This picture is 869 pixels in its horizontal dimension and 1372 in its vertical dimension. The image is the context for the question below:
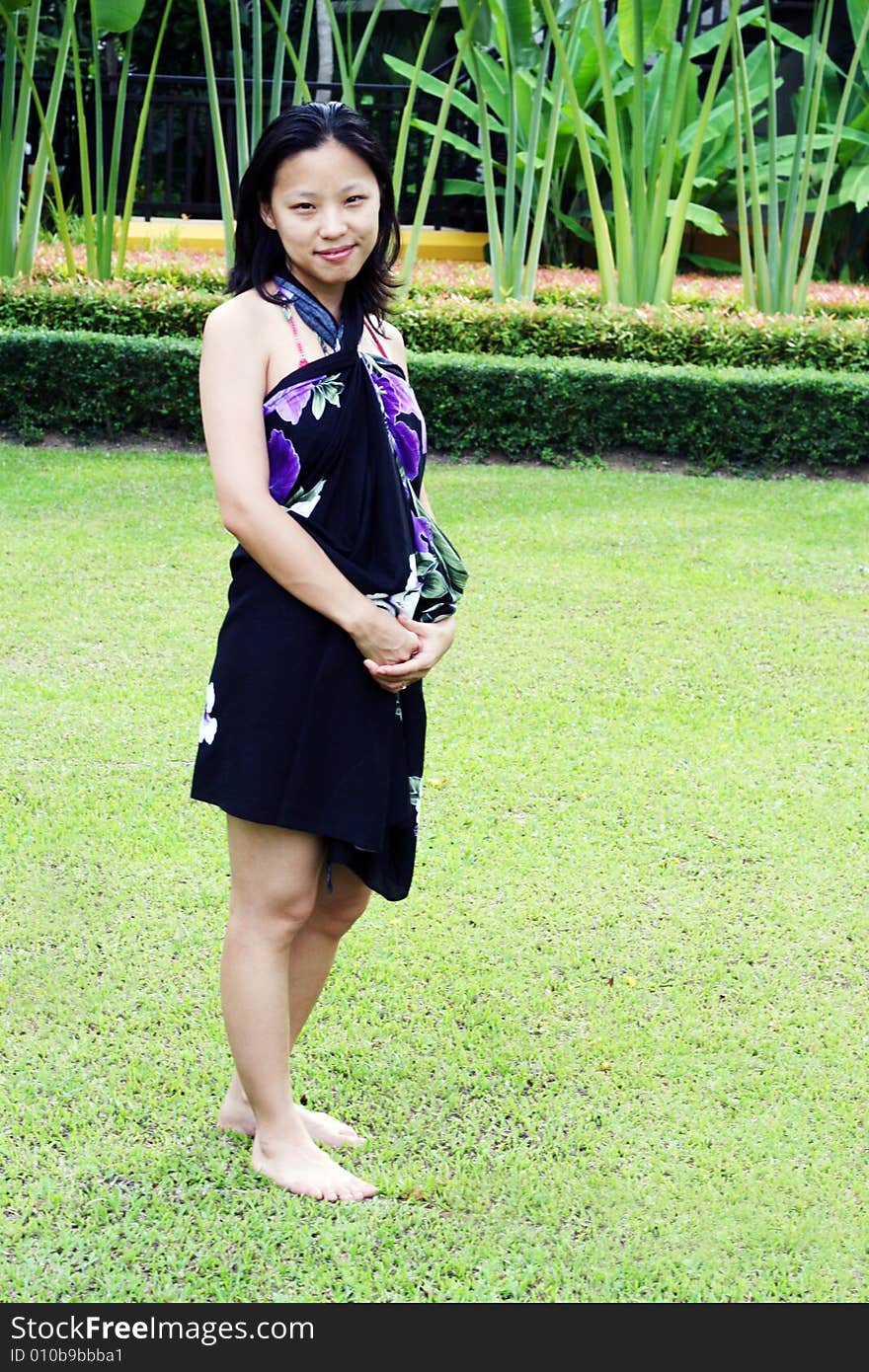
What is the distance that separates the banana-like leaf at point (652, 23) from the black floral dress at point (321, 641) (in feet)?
25.4

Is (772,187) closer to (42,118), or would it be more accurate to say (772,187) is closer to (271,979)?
(42,118)

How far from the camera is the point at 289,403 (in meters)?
2.14

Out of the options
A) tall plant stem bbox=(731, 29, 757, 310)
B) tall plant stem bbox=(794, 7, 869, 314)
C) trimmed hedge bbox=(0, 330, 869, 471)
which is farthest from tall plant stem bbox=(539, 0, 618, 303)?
trimmed hedge bbox=(0, 330, 869, 471)

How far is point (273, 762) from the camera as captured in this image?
2.21 meters

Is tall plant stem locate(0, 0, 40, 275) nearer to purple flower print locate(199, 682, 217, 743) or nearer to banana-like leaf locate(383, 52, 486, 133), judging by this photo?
banana-like leaf locate(383, 52, 486, 133)

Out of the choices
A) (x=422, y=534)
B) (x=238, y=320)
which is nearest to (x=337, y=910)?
(x=422, y=534)

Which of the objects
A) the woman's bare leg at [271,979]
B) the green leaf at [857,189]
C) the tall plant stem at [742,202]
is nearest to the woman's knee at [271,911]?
the woman's bare leg at [271,979]

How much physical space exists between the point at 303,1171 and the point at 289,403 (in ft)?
4.24

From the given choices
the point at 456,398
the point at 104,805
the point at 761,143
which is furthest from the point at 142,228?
the point at 104,805

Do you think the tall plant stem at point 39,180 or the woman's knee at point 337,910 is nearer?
the woman's knee at point 337,910

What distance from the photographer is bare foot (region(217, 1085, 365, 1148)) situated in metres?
2.62

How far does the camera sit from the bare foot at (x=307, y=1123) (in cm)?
262

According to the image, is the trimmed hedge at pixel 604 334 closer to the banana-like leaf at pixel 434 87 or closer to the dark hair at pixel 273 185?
the banana-like leaf at pixel 434 87

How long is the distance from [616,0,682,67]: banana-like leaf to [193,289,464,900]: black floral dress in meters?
7.74
